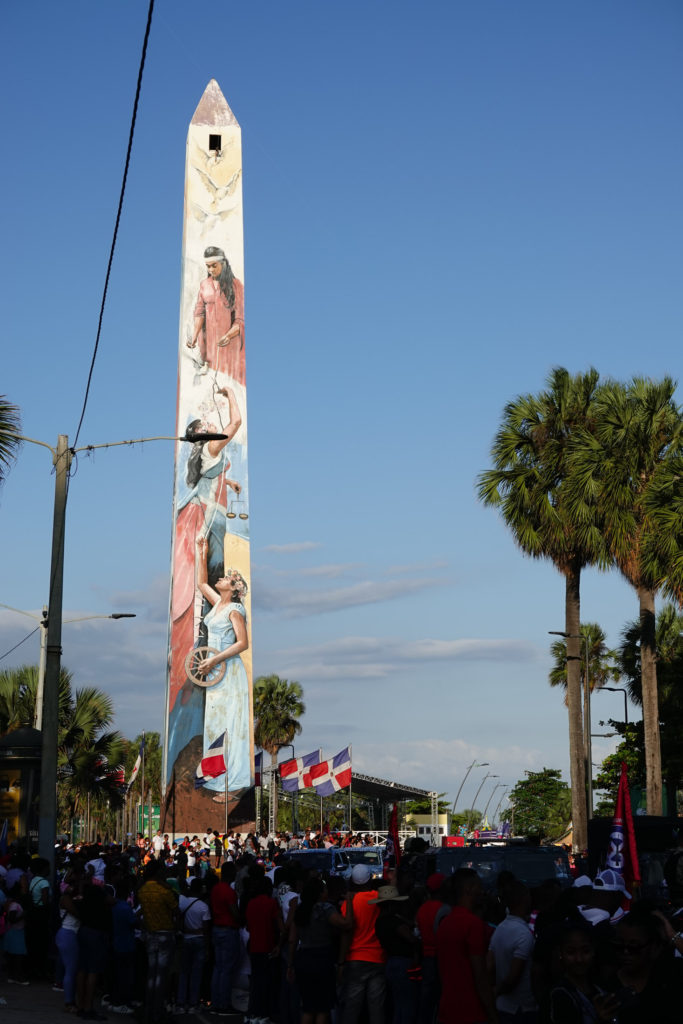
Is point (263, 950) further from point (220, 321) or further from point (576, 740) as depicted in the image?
point (220, 321)

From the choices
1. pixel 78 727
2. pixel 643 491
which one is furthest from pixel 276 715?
pixel 643 491

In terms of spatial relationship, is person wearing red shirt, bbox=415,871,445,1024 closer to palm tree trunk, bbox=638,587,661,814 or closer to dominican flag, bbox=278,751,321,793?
palm tree trunk, bbox=638,587,661,814

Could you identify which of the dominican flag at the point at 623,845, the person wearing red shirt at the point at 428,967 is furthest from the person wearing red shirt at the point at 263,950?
the dominican flag at the point at 623,845

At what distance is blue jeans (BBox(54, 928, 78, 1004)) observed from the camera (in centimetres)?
1548

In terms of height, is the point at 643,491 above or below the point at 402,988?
above

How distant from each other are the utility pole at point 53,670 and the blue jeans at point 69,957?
2.41 m

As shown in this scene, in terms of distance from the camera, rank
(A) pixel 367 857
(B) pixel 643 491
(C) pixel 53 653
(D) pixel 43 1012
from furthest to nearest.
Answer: (B) pixel 643 491, (A) pixel 367 857, (C) pixel 53 653, (D) pixel 43 1012

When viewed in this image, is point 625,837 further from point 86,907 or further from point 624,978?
point 624,978

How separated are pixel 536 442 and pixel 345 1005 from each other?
32194 mm

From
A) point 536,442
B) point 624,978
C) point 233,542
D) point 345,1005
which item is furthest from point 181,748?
point 624,978

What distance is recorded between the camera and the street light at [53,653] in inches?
725

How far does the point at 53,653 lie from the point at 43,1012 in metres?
5.54

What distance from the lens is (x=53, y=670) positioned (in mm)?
19344

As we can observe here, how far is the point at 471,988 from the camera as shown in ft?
30.0
